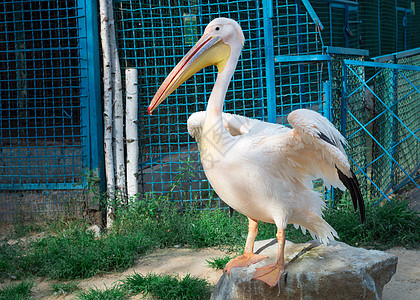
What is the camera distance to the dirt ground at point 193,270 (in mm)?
3836

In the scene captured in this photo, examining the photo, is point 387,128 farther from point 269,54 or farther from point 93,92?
point 93,92

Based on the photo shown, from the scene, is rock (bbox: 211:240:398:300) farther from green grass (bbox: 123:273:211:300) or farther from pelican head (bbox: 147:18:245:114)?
pelican head (bbox: 147:18:245:114)

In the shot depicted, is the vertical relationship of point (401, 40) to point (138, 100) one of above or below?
above

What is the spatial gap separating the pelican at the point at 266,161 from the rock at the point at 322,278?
0.09m

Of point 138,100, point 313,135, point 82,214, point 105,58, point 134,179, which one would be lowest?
point 82,214

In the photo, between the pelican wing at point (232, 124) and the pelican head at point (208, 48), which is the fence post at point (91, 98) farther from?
the pelican head at point (208, 48)

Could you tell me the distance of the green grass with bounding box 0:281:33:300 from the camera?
12.2 ft

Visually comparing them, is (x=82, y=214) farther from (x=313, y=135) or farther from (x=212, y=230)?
(x=313, y=135)

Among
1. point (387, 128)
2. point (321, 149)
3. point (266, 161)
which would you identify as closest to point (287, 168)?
point (266, 161)

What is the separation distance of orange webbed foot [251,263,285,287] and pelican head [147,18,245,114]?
137 centimetres

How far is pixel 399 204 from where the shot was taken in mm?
4828

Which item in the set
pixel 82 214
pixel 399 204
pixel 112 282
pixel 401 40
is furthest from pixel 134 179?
pixel 401 40

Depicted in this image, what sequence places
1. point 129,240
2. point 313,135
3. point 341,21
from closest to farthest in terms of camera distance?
1. point 313,135
2. point 129,240
3. point 341,21

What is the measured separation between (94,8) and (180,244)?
2704 millimetres
